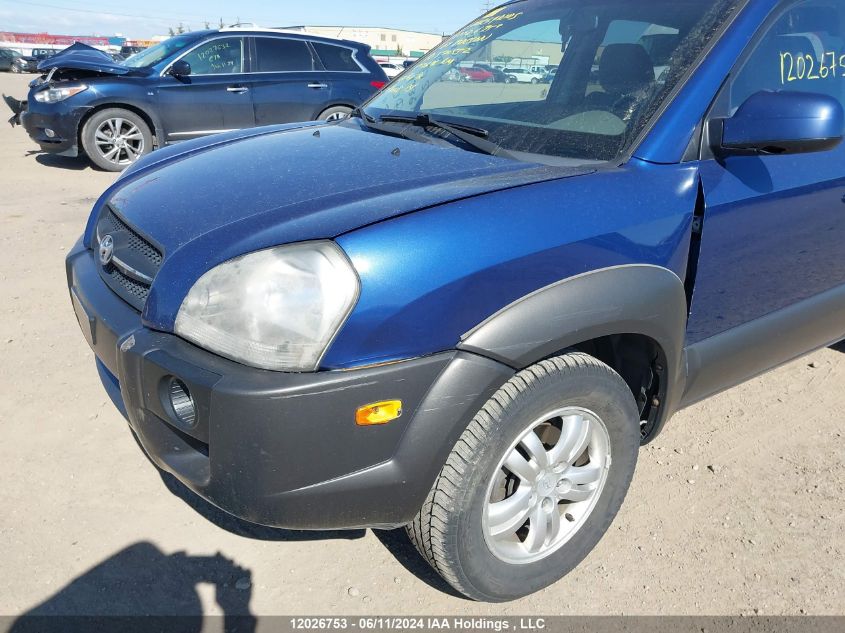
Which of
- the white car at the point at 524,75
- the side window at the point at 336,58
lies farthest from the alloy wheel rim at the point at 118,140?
the white car at the point at 524,75

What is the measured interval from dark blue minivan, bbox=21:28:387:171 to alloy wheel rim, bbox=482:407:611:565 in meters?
6.10

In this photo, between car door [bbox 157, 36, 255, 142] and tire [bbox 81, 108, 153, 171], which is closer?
tire [bbox 81, 108, 153, 171]

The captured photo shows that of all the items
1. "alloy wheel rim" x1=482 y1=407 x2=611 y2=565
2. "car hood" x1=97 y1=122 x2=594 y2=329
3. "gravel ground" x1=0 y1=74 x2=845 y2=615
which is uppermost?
"car hood" x1=97 y1=122 x2=594 y2=329

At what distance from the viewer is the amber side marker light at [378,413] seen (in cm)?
157

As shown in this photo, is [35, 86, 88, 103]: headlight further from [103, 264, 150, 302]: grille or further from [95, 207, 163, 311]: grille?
[103, 264, 150, 302]: grille

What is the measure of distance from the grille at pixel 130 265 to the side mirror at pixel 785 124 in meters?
1.70

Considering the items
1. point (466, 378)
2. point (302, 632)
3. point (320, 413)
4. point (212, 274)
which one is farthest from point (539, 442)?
point (212, 274)

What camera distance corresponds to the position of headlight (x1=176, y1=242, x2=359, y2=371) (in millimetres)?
1556

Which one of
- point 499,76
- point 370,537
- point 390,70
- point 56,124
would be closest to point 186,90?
point 56,124

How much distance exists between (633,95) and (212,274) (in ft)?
4.75

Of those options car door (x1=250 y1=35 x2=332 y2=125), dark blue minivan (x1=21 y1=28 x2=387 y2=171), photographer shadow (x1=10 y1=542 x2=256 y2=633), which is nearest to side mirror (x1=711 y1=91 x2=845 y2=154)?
photographer shadow (x1=10 y1=542 x2=256 y2=633)

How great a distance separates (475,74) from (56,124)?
6.33 meters

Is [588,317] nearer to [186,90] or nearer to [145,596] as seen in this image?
[145,596]

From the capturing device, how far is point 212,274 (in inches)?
65.2
